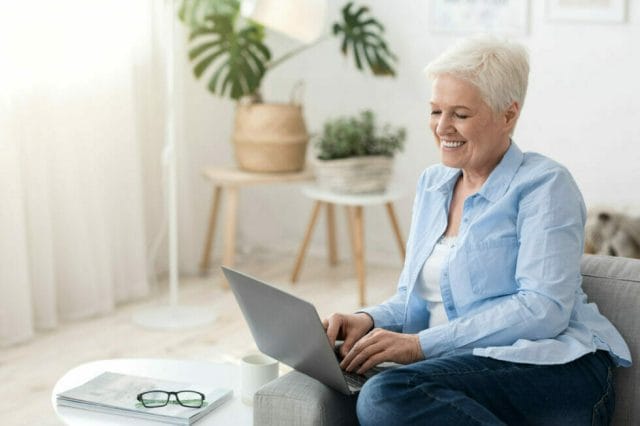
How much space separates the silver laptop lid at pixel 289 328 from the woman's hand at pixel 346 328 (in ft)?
0.36

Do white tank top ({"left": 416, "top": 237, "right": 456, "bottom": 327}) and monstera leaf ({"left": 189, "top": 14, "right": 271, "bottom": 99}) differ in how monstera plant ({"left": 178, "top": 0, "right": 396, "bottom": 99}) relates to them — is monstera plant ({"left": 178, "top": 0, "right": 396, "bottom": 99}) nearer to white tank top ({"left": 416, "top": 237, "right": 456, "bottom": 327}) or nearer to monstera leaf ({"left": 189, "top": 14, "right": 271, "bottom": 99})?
monstera leaf ({"left": 189, "top": 14, "right": 271, "bottom": 99})

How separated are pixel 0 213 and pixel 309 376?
1.85 meters

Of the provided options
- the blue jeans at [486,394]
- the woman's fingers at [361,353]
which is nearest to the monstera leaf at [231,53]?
the woman's fingers at [361,353]

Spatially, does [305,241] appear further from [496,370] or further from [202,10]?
[496,370]

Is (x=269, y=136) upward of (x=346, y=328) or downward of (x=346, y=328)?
upward

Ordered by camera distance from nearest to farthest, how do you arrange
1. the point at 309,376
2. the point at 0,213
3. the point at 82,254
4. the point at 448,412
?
1. the point at 448,412
2. the point at 309,376
3. the point at 0,213
4. the point at 82,254

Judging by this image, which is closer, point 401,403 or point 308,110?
point 401,403

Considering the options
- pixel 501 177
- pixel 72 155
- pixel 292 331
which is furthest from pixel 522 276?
pixel 72 155

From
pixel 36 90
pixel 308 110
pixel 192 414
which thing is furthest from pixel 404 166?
pixel 192 414

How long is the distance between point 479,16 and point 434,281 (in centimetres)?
241

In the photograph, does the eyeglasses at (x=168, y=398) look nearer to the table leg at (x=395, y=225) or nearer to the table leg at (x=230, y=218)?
the table leg at (x=230, y=218)

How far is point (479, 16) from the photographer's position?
412cm

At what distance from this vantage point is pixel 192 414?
1.84m

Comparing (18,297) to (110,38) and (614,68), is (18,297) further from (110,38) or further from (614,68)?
(614,68)
